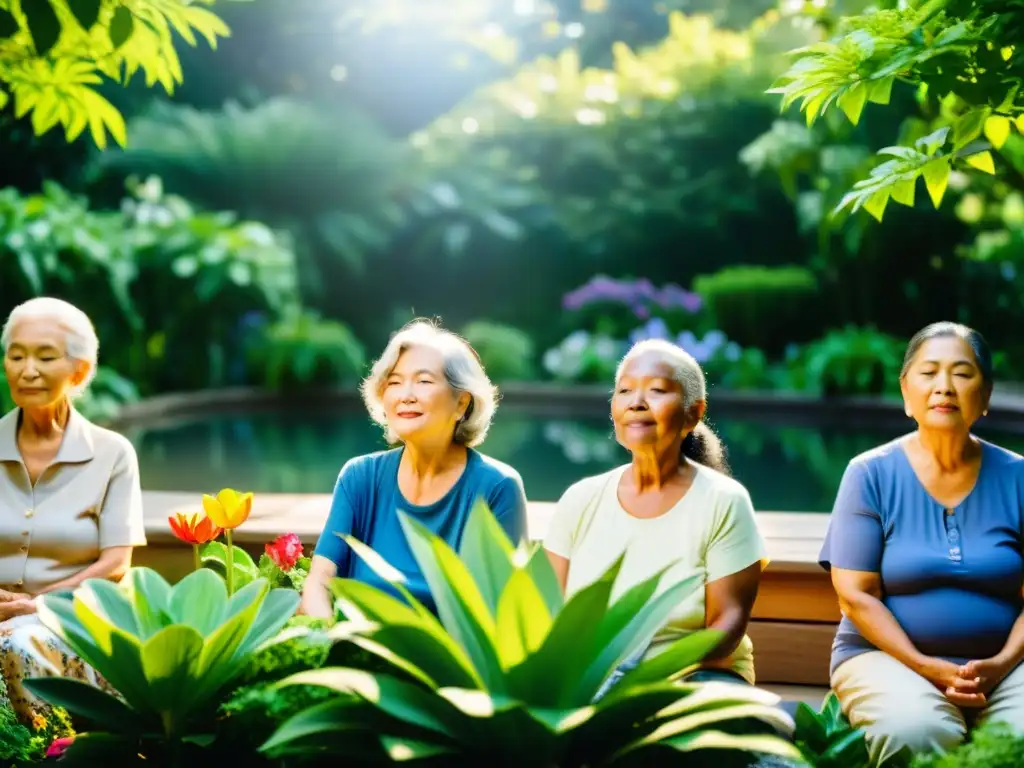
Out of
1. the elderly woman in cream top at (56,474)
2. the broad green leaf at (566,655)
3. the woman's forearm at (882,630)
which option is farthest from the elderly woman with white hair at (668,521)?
the elderly woman in cream top at (56,474)

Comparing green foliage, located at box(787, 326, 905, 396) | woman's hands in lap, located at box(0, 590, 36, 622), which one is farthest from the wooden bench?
green foliage, located at box(787, 326, 905, 396)

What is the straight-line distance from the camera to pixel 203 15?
2.11 metres

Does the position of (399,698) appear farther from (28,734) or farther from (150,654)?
(28,734)

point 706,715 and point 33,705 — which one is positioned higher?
point 706,715

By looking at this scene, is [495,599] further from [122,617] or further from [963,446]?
[963,446]

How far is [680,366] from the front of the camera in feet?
7.02

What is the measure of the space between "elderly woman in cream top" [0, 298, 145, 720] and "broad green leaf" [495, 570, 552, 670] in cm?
131

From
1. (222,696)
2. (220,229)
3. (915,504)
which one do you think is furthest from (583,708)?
(220,229)

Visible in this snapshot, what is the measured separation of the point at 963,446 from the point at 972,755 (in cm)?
77

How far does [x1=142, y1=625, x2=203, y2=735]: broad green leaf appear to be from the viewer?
4.75 feet

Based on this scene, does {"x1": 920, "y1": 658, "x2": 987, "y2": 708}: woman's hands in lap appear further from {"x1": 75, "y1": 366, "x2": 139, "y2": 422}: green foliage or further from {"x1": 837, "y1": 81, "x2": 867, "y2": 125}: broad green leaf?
{"x1": 75, "y1": 366, "x2": 139, "y2": 422}: green foliage

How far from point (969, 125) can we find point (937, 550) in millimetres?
785

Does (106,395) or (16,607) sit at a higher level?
(106,395)

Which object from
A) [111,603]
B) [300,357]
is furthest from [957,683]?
[300,357]
